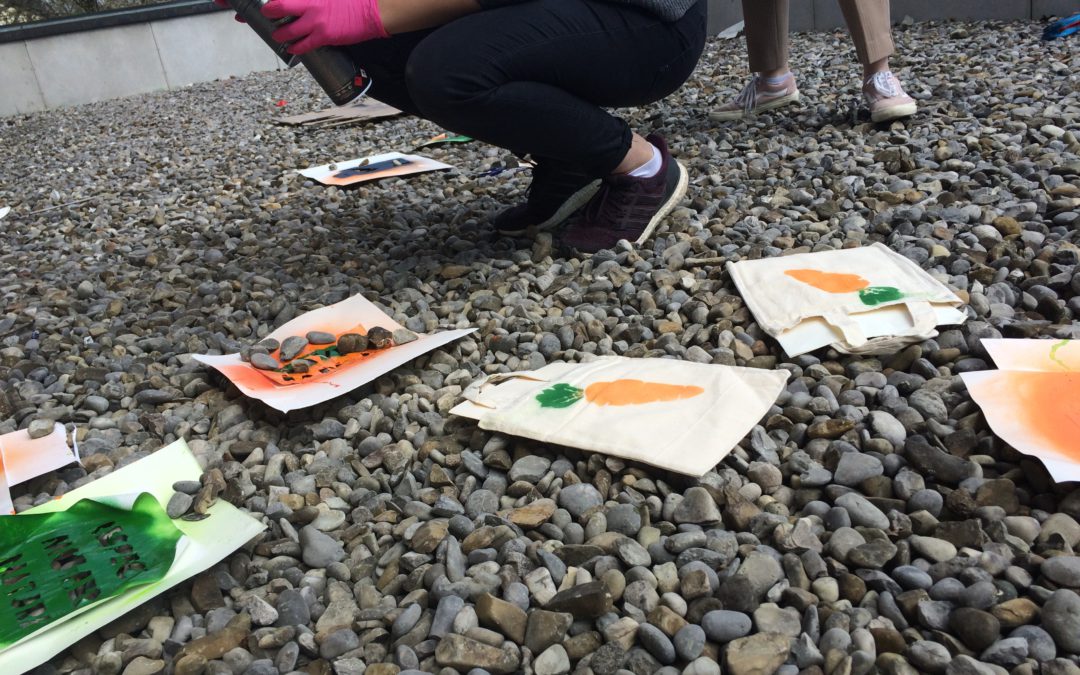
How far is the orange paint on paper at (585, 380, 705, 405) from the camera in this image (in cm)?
131

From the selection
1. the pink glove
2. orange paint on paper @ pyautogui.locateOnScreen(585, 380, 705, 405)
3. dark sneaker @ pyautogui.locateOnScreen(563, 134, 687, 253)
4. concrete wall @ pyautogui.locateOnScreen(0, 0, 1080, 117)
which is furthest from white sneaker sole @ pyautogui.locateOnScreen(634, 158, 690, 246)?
concrete wall @ pyautogui.locateOnScreen(0, 0, 1080, 117)

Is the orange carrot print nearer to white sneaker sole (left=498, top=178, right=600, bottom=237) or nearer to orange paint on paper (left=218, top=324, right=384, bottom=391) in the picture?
orange paint on paper (left=218, top=324, right=384, bottom=391)

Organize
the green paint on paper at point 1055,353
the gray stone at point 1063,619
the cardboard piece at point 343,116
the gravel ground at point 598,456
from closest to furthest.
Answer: the gray stone at point 1063,619, the gravel ground at point 598,456, the green paint on paper at point 1055,353, the cardboard piece at point 343,116

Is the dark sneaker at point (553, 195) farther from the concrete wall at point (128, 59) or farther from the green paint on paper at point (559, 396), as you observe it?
the concrete wall at point (128, 59)

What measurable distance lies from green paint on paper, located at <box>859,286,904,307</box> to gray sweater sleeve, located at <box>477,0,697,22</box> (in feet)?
2.60

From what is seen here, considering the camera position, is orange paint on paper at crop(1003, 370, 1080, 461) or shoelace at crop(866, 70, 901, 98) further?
shoelace at crop(866, 70, 901, 98)

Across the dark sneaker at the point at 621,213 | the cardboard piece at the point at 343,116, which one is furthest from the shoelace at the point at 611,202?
the cardboard piece at the point at 343,116

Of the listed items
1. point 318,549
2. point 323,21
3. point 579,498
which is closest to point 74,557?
point 318,549

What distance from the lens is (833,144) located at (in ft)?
8.32

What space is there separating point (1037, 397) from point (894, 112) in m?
1.67

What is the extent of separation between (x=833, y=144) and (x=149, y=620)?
2361mm

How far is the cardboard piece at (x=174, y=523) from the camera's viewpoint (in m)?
0.97

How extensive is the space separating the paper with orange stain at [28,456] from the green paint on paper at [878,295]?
1.52 meters

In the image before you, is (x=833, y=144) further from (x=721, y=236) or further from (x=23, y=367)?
(x=23, y=367)
